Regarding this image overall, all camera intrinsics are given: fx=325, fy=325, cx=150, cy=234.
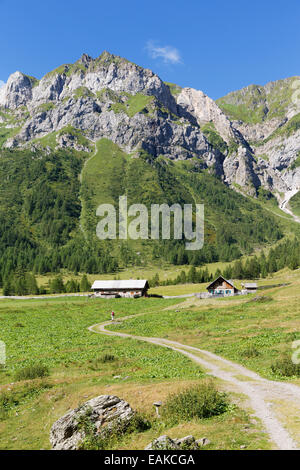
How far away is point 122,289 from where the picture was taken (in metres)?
128

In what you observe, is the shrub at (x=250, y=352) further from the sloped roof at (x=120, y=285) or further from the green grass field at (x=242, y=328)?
the sloped roof at (x=120, y=285)

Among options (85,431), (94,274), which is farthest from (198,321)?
(94,274)

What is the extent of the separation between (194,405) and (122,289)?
114 m

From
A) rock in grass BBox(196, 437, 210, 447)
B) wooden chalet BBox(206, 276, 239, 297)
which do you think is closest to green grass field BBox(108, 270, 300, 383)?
rock in grass BBox(196, 437, 210, 447)

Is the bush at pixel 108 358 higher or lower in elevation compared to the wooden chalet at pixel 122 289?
higher

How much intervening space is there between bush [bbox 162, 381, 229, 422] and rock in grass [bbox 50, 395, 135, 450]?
6.59 feet

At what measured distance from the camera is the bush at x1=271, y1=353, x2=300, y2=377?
22688 mm

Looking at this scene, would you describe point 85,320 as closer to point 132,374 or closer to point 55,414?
point 132,374

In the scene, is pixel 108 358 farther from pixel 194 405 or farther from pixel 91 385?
pixel 194 405

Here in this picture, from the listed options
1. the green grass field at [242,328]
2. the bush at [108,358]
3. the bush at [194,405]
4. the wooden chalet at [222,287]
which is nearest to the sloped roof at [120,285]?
the wooden chalet at [222,287]

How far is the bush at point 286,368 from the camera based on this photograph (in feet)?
74.4

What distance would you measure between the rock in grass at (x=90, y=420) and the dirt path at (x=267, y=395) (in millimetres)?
6543

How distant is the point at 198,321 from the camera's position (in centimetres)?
5681
